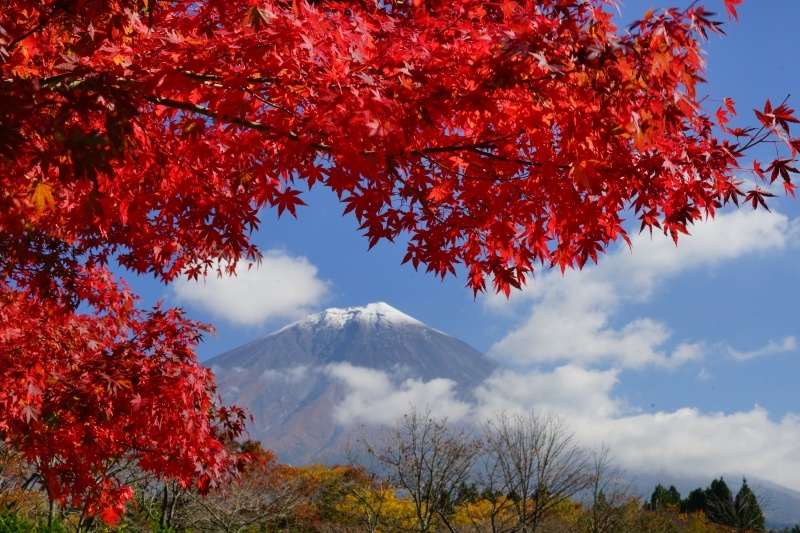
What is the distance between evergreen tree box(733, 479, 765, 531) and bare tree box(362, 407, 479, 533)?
20.5 m

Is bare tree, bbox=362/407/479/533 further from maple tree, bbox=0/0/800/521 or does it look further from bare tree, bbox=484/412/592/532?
maple tree, bbox=0/0/800/521

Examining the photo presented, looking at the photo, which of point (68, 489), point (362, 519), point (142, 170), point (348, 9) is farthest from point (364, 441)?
point (348, 9)

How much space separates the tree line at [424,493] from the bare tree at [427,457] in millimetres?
28

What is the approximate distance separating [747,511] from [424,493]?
22805 millimetres

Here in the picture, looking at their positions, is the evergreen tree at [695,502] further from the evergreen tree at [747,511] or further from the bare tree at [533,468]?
the bare tree at [533,468]

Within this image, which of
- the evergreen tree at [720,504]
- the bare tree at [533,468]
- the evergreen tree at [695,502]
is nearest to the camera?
the bare tree at [533,468]

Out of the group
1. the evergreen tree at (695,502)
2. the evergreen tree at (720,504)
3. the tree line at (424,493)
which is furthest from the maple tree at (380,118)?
the evergreen tree at (695,502)

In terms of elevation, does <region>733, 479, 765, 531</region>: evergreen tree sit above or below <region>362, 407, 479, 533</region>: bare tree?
below

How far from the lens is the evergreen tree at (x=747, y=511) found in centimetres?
3275

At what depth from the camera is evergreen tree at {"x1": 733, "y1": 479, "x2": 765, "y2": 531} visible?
3275 cm

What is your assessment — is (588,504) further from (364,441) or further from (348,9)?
(348,9)

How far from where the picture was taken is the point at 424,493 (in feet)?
61.2

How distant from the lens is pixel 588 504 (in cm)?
2062

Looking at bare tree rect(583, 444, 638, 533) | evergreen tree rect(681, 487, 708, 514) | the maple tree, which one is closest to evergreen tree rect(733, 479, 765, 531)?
evergreen tree rect(681, 487, 708, 514)
